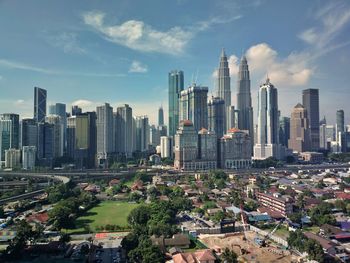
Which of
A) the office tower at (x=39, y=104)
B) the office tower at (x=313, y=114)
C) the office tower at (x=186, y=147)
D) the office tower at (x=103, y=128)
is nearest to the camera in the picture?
the office tower at (x=186, y=147)

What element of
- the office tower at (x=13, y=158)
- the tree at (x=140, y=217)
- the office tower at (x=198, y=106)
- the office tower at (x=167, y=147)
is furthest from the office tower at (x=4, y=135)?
the tree at (x=140, y=217)

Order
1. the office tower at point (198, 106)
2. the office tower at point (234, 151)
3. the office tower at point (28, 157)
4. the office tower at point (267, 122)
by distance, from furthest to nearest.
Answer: the office tower at point (267, 122), the office tower at point (198, 106), the office tower at point (234, 151), the office tower at point (28, 157)

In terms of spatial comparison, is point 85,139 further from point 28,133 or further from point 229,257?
point 229,257

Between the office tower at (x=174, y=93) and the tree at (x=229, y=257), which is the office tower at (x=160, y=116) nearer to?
the office tower at (x=174, y=93)

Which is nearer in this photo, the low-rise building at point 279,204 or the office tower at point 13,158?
the low-rise building at point 279,204

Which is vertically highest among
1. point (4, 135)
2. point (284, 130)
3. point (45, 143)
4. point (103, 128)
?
point (284, 130)

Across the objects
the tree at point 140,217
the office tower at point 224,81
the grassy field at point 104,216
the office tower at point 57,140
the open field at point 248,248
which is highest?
the office tower at point 224,81

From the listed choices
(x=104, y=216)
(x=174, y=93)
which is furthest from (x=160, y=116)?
(x=104, y=216)

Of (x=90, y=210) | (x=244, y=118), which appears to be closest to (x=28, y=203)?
(x=90, y=210)

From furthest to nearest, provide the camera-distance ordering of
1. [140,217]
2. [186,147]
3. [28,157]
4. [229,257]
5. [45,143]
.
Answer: [45,143] < [186,147] < [28,157] < [140,217] < [229,257]
